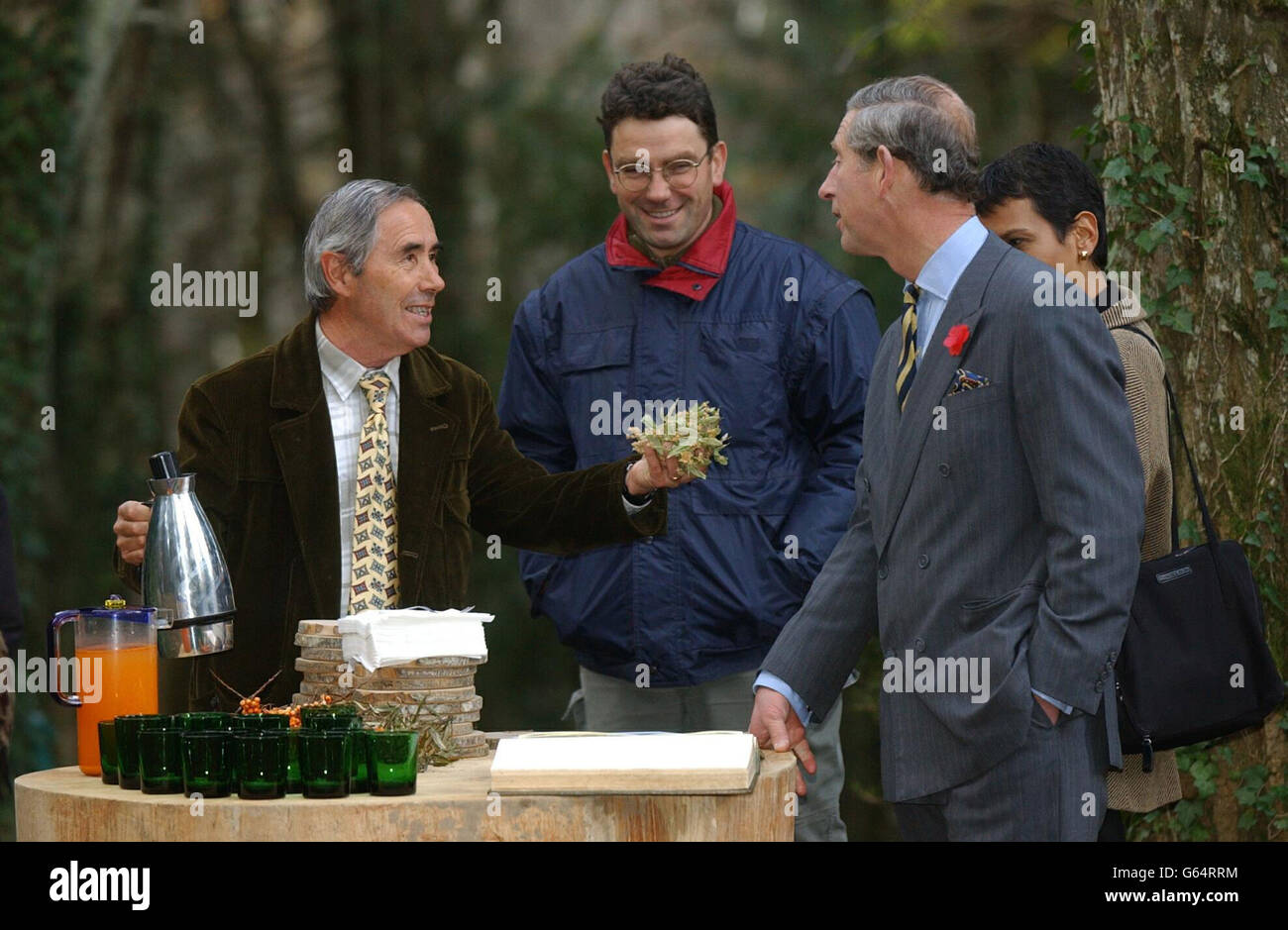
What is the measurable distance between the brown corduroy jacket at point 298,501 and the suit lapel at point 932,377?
2.04 ft

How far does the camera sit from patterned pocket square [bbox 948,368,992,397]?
10.5 ft

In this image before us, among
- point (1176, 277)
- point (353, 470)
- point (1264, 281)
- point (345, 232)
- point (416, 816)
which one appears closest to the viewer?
point (416, 816)

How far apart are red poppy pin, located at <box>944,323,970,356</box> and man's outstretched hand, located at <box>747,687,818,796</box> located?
761 millimetres

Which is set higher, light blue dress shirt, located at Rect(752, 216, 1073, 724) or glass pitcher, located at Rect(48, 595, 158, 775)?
light blue dress shirt, located at Rect(752, 216, 1073, 724)

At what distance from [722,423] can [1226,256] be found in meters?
1.50

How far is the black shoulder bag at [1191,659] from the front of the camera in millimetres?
3305

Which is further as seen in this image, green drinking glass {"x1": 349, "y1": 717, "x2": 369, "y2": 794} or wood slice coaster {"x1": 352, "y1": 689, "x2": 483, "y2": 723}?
wood slice coaster {"x1": 352, "y1": 689, "x2": 483, "y2": 723}

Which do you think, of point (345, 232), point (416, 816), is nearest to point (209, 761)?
point (416, 816)

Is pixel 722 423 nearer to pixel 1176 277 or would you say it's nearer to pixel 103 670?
pixel 1176 277

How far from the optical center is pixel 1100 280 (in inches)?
148

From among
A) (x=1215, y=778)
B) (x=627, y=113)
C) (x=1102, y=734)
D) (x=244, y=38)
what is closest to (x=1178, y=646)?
(x=1102, y=734)

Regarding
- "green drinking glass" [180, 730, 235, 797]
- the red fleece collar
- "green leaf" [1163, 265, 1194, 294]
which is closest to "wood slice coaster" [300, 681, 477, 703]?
"green drinking glass" [180, 730, 235, 797]

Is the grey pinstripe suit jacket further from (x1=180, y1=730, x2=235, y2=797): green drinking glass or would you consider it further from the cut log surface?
(x1=180, y1=730, x2=235, y2=797): green drinking glass
